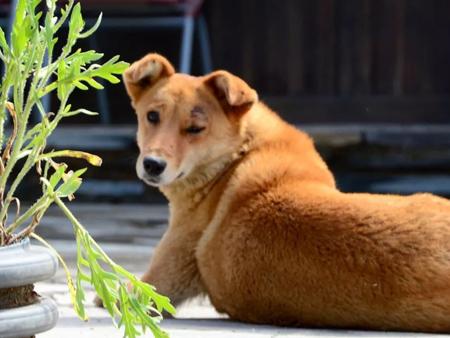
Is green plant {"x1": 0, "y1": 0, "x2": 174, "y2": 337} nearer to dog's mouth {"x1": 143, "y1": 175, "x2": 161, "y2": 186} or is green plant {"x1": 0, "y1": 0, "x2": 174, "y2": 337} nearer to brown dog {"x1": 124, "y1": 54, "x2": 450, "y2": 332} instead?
brown dog {"x1": 124, "y1": 54, "x2": 450, "y2": 332}

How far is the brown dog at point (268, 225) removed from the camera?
3.12m

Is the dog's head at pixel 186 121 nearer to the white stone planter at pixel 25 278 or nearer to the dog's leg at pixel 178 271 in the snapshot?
the dog's leg at pixel 178 271

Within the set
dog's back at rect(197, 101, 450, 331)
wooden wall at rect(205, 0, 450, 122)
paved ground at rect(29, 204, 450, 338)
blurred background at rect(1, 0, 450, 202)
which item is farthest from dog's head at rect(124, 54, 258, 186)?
wooden wall at rect(205, 0, 450, 122)

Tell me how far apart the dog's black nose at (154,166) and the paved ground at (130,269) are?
43cm

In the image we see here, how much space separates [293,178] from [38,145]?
1.40m

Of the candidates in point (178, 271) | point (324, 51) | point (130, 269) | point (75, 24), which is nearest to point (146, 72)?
point (178, 271)

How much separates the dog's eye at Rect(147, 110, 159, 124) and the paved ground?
0.57m

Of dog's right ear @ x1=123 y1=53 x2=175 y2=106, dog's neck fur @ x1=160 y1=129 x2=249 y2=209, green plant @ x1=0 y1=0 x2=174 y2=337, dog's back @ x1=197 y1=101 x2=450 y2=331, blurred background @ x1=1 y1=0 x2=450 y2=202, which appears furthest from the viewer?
blurred background @ x1=1 y1=0 x2=450 y2=202

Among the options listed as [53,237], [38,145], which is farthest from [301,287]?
[53,237]

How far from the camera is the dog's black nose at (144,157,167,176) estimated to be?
3.51 m

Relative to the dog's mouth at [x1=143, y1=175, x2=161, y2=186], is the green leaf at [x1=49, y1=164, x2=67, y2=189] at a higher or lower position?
higher

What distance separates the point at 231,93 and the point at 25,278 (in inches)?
63.8

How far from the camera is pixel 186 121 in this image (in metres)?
3.59

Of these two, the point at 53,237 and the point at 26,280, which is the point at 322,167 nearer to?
the point at 26,280
